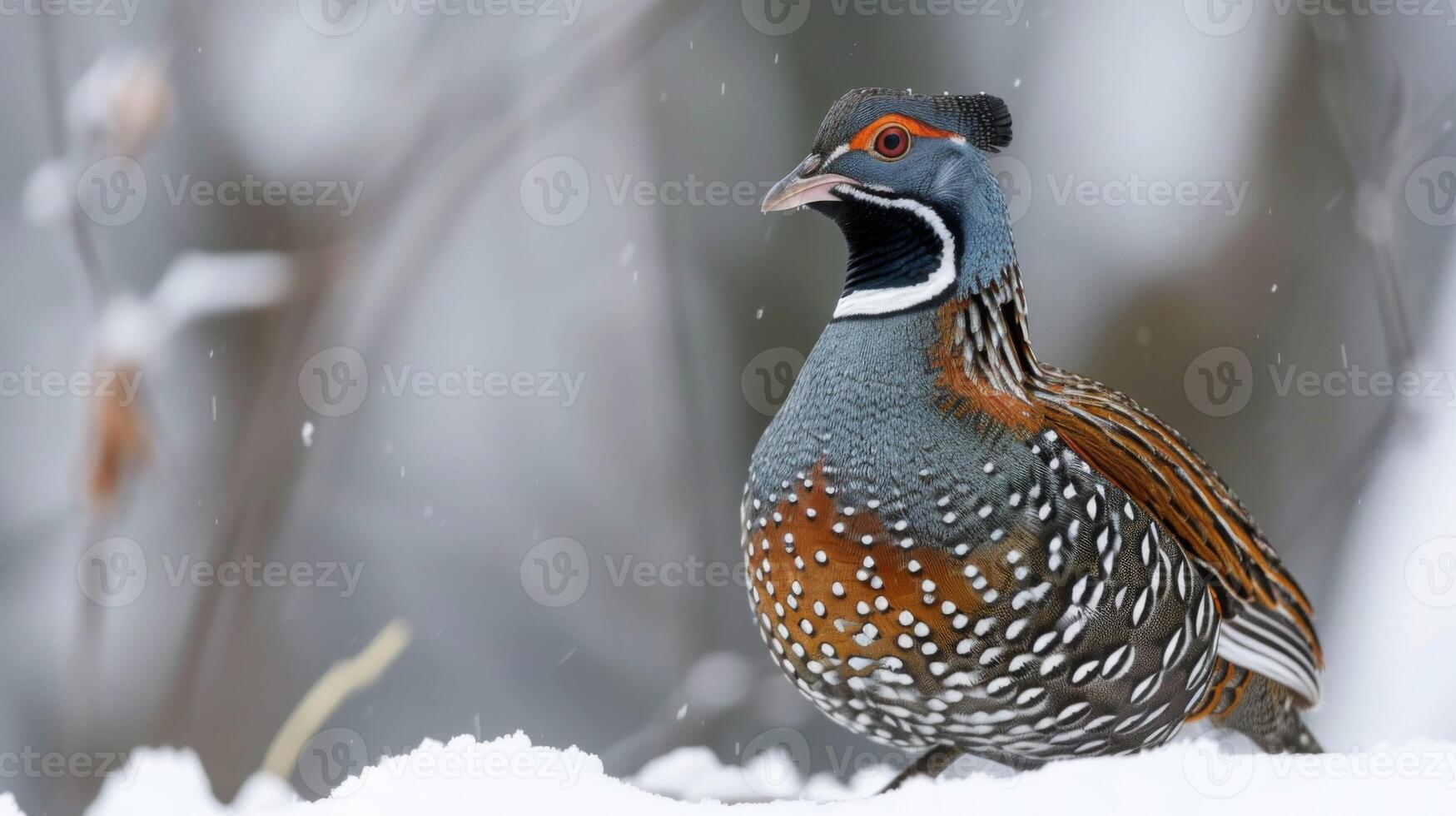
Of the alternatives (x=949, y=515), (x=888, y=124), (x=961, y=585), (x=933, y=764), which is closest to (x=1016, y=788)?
(x=961, y=585)

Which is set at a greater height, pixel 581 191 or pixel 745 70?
pixel 745 70

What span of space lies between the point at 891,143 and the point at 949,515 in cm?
86

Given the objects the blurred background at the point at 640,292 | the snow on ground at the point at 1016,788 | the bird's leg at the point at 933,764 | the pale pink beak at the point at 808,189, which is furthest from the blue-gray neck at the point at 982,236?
the blurred background at the point at 640,292

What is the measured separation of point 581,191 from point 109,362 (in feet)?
9.20

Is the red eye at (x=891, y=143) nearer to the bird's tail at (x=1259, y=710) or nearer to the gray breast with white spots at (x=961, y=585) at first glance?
the gray breast with white spots at (x=961, y=585)

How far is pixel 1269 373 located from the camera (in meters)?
5.34

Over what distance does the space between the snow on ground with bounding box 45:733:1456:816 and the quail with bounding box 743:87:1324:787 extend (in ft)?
0.73

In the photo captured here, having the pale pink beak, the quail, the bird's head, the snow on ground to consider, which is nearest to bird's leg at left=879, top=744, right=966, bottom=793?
the quail

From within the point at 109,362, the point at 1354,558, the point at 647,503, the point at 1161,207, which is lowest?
the point at 647,503

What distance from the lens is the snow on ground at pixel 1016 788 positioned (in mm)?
2289

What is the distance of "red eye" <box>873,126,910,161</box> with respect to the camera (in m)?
2.81

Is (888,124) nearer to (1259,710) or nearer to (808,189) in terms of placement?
(808,189)

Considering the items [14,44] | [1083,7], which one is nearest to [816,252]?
[1083,7]

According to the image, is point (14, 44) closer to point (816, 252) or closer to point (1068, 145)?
point (816, 252)
